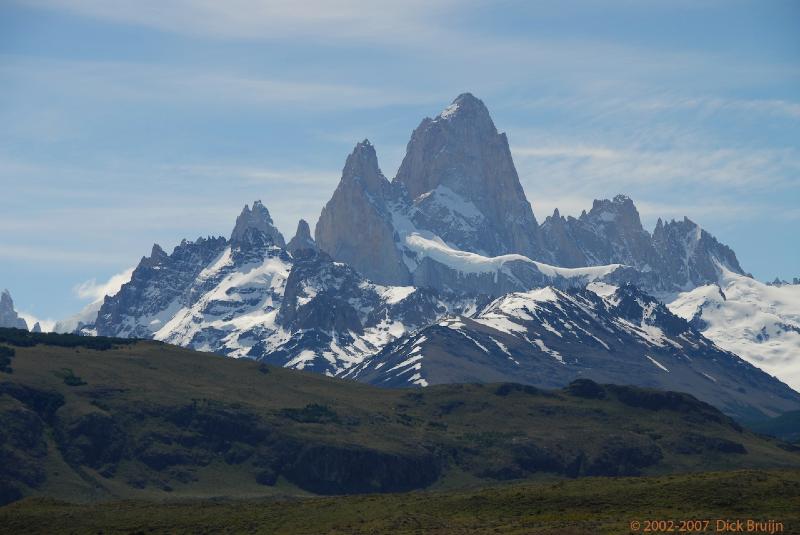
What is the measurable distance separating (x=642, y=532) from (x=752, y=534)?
1466 centimetres

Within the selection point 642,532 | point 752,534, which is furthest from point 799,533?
point 642,532

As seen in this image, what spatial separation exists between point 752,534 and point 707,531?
20.5ft

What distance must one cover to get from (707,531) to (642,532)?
9.08m

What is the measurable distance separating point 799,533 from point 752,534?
830 cm

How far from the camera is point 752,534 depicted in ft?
642

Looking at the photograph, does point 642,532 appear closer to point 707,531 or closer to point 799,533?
point 707,531

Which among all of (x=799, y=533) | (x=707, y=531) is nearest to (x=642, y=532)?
(x=707, y=531)

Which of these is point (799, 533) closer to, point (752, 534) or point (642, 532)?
point (752, 534)

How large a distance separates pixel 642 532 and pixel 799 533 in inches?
862

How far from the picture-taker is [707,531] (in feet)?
652

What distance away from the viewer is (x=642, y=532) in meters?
198

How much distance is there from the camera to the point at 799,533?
199375 millimetres

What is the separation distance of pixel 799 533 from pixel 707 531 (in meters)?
12.8
